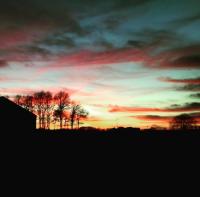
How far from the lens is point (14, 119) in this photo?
41812 mm

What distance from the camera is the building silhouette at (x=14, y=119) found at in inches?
1571

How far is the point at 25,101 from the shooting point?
88.6m

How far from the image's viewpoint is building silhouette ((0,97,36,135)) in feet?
131

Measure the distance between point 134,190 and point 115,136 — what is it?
37.2 ft

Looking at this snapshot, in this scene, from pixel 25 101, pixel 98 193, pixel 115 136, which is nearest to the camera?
pixel 98 193

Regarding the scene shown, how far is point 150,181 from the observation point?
16094 millimetres

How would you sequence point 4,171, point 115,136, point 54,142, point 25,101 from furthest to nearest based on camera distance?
point 25,101 → point 115,136 → point 54,142 → point 4,171

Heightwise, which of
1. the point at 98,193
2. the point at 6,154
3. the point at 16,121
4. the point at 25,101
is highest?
the point at 25,101

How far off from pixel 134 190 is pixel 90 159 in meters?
5.92

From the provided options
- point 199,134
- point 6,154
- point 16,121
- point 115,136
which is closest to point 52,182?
point 6,154

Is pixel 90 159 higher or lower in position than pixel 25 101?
lower

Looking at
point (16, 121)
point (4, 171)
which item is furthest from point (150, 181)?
point (16, 121)

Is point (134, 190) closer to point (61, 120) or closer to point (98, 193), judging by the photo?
point (98, 193)

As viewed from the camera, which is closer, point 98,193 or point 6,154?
point 98,193
